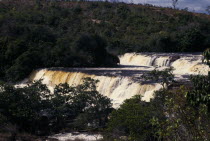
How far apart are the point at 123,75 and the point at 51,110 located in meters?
9.84

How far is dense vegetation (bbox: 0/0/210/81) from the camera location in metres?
35.1

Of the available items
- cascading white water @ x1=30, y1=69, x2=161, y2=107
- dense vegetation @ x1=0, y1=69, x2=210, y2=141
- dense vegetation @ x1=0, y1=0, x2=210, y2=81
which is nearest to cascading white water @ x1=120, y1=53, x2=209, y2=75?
dense vegetation @ x1=0, y1=0, x2=210, y2=81

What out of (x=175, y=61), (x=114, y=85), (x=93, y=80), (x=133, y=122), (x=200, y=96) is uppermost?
(x=175, y=61)

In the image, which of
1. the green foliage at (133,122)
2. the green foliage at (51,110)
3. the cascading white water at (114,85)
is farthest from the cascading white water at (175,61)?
the green foliage at (133,122)

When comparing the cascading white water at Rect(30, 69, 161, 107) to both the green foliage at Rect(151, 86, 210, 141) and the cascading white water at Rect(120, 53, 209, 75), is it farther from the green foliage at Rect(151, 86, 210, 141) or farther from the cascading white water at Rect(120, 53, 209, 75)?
the green foliage at Rect(151, 86, 210, 141)

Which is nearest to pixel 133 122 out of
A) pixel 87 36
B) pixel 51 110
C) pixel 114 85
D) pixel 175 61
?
pixel 51 110

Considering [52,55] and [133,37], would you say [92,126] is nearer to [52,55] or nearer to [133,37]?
[52,55]

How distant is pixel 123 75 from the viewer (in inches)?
1083

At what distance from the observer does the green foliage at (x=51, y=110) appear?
1750cm

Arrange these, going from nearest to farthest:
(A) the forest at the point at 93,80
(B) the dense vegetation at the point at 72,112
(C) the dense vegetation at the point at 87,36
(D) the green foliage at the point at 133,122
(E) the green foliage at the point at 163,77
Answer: (A) the forest at the point at 93,80
(D) the green foliage at the point at 133,122
(B) the dense vegetation at the point at 72,112
(E) the green foliage at the point at 163,77
(C) the dense vegetation at the point at 87,36

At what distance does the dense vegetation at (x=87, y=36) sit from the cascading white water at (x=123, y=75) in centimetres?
229

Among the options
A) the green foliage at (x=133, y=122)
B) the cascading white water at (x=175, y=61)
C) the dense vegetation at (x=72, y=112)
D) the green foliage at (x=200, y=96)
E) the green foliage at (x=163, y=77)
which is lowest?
the green foliage at (x=200, y=96)

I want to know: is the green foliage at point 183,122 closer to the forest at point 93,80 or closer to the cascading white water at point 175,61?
the forest at point 93,80

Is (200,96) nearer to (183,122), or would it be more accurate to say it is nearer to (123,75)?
(183,122)
